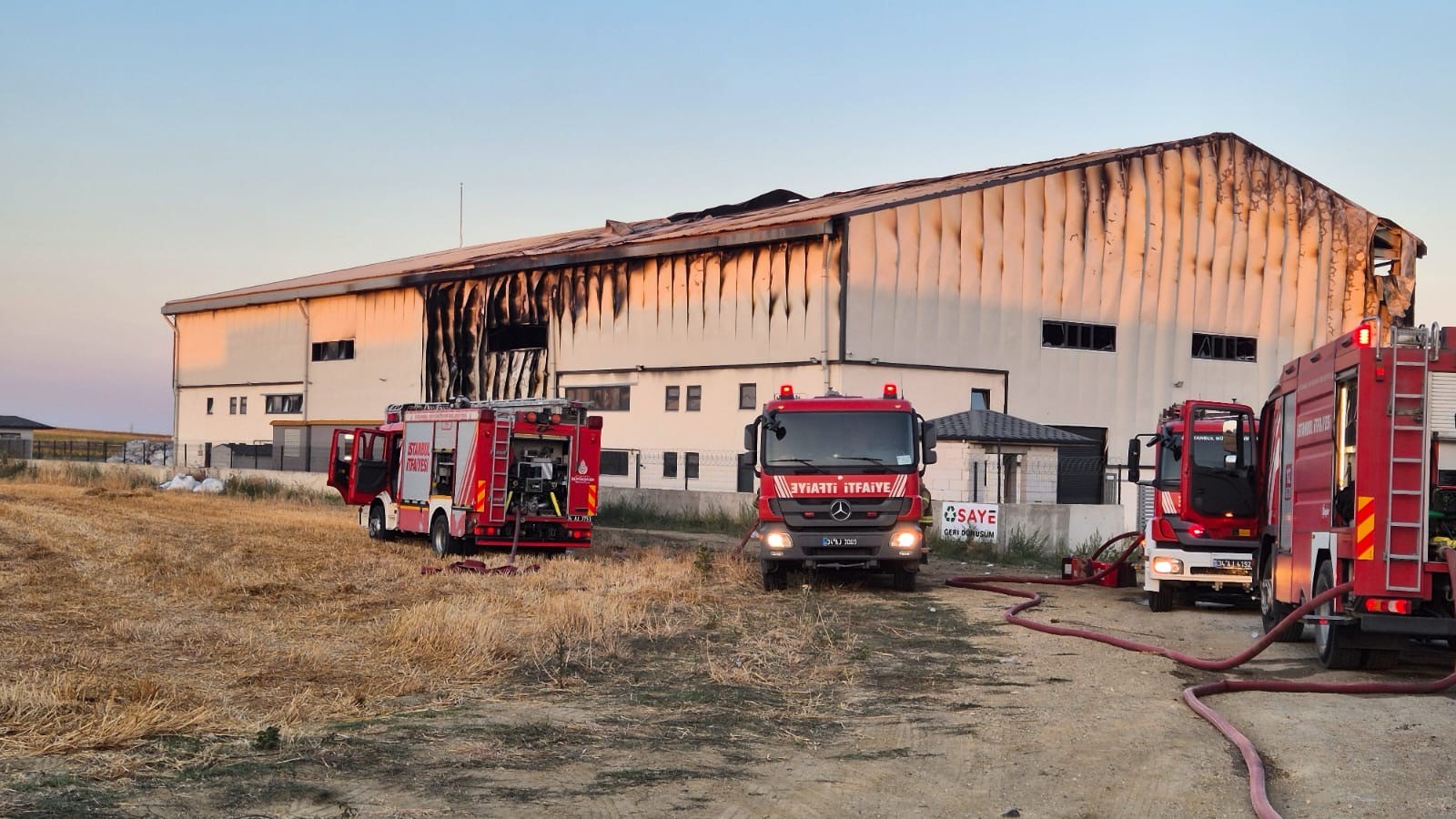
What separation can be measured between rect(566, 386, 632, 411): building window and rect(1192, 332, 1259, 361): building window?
16261mm

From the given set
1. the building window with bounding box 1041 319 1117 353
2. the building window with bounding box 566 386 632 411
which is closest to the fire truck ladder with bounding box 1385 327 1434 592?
the building window with bounding box 1041 319 1117 353

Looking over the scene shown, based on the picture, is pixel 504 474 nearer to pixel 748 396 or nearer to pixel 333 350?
pixel 748 396

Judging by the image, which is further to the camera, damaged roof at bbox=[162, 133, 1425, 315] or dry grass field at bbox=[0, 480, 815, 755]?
damaged roof at bbox=[162, 133, 1425, 315]

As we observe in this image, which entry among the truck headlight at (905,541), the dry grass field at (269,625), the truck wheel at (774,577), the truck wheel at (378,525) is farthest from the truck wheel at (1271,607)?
the truck wheel at (378,525)

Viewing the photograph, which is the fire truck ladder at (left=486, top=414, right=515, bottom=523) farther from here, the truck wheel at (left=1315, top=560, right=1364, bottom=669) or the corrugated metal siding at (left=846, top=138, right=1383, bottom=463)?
the corrugated metal siding at (left=846, top=138, right=1383, bottom=463)

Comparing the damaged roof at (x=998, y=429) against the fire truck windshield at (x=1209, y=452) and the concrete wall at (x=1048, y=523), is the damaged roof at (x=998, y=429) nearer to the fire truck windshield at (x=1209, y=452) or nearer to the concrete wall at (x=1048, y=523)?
the concrete wall at (x=1048, y=523)

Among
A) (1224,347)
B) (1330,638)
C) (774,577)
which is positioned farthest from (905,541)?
(1224,347)

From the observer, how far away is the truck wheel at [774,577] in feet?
66.1

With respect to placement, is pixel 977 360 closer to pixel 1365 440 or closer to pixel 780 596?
pixel 780 596

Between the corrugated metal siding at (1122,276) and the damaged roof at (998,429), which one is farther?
the corrugated metal siding at (1122,276)

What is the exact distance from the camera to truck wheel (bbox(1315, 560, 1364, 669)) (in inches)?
499

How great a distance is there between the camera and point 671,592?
18.5m

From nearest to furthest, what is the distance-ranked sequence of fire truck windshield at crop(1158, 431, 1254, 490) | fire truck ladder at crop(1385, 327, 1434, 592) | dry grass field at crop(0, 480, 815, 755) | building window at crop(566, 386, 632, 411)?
dry grass field at crop(0, 480, 815, 755) < fire truck ladder at crop(1385, 327, 1434, 592) < fire truck windshield at crop(1158, 431, 1254, 490) < building window at crop(566, 386, 632, 411)

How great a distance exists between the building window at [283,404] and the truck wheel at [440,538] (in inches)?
1223
